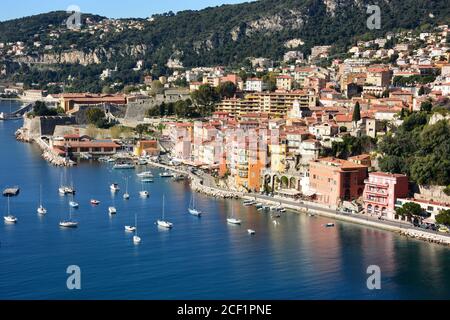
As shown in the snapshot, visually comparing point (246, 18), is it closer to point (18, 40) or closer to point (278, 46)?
point (278, 46)

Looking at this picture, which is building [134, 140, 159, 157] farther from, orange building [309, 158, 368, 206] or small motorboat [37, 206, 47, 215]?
orange building [309, 158, 368, 206]

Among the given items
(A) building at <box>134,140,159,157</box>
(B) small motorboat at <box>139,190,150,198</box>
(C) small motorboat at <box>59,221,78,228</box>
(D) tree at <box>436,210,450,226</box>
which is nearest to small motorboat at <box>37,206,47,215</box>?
(C) small motorboat at <box>59,221,78,228</box>

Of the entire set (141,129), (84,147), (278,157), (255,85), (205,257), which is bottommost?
(205,257)

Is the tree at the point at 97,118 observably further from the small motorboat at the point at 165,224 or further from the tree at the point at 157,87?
the small motorboat at the point at 165,224

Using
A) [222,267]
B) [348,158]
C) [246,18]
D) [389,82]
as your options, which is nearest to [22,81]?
[246,18]

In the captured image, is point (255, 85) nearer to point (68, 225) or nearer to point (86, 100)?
point (86, 100)

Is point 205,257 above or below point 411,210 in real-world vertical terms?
below

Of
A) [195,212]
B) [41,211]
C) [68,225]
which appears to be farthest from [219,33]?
[68,225]
